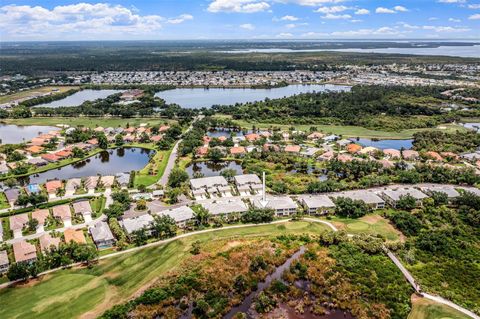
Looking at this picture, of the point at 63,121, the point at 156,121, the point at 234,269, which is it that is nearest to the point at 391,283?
the point at 234,269

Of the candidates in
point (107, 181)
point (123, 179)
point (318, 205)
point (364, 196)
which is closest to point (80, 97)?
point (107, 181)

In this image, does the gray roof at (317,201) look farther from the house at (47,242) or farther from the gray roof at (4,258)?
the gray roof at (4,258)

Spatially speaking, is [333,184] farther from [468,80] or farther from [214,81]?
[468,80]

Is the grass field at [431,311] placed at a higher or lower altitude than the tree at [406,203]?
lower

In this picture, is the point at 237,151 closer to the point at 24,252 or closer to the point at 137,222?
the point at 137,222

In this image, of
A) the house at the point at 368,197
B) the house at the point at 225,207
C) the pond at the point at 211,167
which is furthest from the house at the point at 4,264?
the house at the point at 368,197
